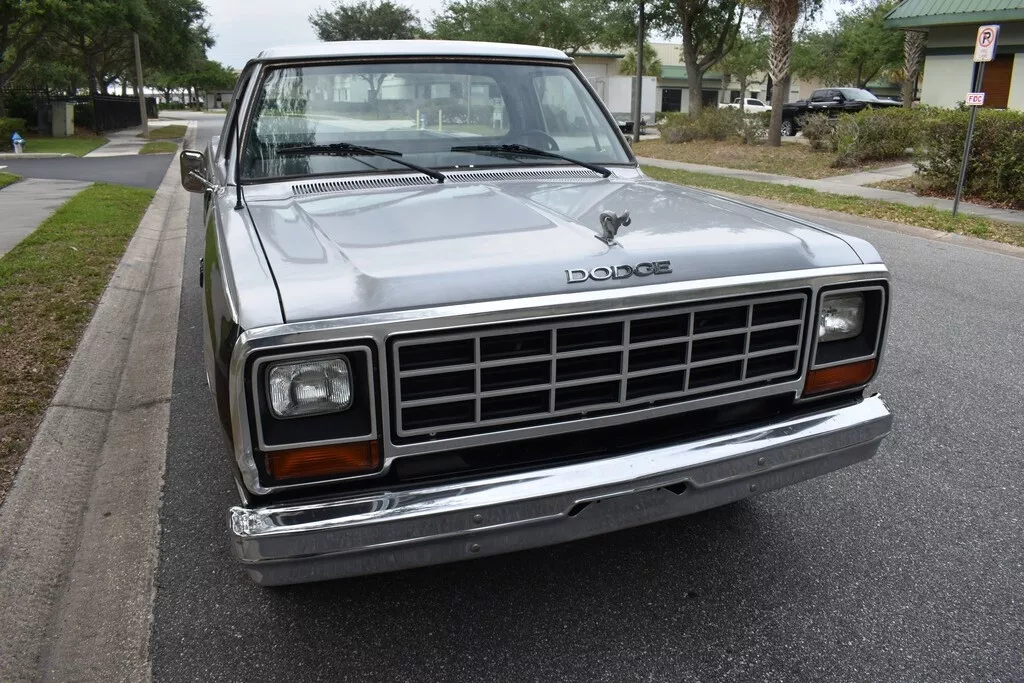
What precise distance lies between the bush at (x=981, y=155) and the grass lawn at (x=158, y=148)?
62.8 feet

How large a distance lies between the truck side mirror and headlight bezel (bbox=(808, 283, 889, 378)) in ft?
9.38

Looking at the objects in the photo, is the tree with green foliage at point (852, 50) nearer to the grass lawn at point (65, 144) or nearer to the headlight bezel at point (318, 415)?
the grass lawn at point (65, 144)

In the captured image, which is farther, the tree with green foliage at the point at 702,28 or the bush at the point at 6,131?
the tree with green foliage at the point at 702,28

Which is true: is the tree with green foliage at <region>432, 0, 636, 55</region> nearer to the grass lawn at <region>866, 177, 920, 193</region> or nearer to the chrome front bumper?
the grass lawn at <region>866, 177, 920, 193</region>

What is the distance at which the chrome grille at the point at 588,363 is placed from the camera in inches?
82.7

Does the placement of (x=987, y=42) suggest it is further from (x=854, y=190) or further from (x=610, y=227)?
(x=610, y=227)

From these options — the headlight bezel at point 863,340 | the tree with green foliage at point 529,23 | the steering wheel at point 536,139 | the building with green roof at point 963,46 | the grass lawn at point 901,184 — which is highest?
the tree with green foliage at point 529,23

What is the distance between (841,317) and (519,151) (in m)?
1.66

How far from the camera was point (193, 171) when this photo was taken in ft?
13.3

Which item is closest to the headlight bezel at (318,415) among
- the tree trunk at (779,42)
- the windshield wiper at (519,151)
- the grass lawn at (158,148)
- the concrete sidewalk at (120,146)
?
the windshield wiper at (519,151)

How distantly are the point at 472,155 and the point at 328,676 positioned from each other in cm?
218

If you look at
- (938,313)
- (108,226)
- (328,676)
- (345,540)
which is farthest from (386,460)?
(108,226)

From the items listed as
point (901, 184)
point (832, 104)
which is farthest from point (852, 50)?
point (901, 184)

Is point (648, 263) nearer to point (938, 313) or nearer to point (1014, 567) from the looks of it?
point (1014, 567)
